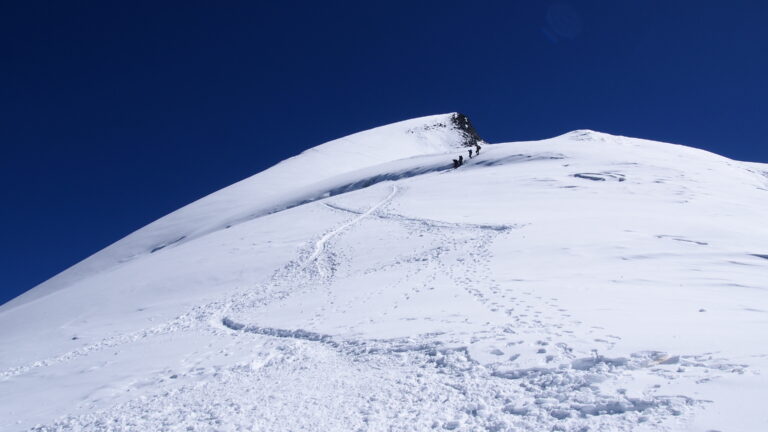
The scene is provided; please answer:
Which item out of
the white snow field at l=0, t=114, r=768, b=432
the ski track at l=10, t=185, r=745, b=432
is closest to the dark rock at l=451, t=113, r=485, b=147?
the white snow field at l=0, t=114, r=768, b=432

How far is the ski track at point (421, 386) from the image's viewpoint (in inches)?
242

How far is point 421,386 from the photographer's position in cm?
747

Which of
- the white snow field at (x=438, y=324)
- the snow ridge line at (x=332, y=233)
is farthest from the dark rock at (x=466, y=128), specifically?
the white snow field at (x=438, y=324)

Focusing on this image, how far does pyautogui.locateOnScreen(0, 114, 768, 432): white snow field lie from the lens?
659cm

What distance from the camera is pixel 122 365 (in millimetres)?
11125

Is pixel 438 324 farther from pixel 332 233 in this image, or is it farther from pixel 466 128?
pixel 466 128

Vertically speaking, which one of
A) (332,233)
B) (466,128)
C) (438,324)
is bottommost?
(438,324)

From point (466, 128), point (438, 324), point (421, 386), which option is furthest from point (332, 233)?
point (466, 128)

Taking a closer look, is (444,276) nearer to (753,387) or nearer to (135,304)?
(753,387)

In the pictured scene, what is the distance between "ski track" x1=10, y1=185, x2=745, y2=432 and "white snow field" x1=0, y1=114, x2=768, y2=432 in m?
0.03

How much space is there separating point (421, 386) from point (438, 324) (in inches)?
114

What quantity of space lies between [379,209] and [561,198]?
972 centimetres

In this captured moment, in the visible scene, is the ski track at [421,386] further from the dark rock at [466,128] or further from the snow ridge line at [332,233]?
the dark rock at [466,128]

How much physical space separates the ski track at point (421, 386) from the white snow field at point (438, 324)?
0.11ft
